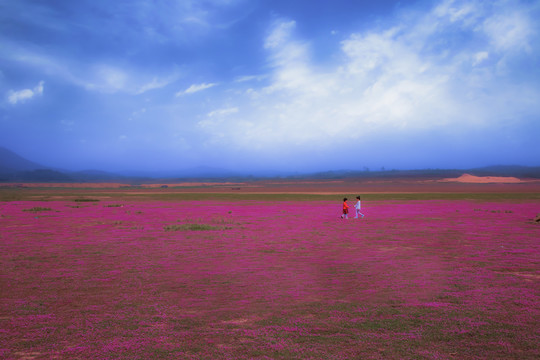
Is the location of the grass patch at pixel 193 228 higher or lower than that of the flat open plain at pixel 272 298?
lower

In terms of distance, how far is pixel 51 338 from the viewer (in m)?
6.14

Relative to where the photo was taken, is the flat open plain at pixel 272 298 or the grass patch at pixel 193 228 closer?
the flat open plain at pixel 272 298

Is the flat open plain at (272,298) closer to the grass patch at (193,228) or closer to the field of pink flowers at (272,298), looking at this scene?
the field of pink flowers at (272,298)

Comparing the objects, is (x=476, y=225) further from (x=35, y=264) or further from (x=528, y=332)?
(x=35, y=264)

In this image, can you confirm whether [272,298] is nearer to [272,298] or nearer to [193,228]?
[272,298]

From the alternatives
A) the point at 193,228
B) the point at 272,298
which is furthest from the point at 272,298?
the point at 193,228

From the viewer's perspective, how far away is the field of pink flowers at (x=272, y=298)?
5.80 m

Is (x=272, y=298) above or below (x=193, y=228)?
above

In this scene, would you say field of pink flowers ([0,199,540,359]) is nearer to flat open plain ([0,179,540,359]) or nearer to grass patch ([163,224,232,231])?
flat open plain ([0,179,540,359])

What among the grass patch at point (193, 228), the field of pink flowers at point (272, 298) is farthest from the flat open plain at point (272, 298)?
the grass patch at point (193, 228)

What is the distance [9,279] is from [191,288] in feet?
17.1

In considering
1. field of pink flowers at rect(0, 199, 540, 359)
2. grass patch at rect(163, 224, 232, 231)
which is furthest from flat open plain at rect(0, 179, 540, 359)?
grass patch at rect(163, 224, 232, 231)

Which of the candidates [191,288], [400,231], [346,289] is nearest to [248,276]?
[191,288]

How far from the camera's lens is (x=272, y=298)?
27.0 ft
